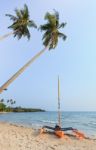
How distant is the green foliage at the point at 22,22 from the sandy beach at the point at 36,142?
38.4ft

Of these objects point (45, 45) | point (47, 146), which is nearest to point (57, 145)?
point (47, 146)

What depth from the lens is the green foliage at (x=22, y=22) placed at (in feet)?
98.9

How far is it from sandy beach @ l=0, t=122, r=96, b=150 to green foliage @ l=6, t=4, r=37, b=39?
11706 millimetres

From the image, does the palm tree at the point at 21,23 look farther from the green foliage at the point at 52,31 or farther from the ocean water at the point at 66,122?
the ocean water at the point at 66,122

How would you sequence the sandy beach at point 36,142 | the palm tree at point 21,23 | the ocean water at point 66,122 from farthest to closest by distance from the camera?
the ocean water at point 66,122
the palm tree at point 21,23
the sandy beach at point 36,142

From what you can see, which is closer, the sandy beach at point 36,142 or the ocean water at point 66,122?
the sandy beach at point 36,142

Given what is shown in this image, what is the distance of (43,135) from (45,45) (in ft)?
37.7

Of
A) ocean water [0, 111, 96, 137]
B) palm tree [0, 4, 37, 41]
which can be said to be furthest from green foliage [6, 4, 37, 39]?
ocean water [0, 111, 96, 137]

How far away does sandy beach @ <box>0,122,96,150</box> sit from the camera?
18.1 m

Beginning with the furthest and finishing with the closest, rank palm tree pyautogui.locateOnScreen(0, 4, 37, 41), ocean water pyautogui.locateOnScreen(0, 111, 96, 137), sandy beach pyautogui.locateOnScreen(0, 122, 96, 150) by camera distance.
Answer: ocean water pyautogui.locateOnScreen(0, 111, 96, 137) < palm tree pyautogui.locateOnScreen(0, 4, 37, 41) < sandy beach pyautogui.locateOnScreen(0, 122, 96, 150)

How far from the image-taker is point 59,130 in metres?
22.7

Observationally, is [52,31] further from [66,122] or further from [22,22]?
[66,122]

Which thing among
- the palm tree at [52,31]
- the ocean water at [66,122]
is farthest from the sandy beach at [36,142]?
the palm tree at [52,31]

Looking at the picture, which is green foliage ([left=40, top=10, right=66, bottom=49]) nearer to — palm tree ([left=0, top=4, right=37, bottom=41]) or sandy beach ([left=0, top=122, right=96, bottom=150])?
palm tree ([left=0, top=4, right=37, bottom=41])
